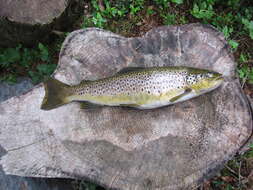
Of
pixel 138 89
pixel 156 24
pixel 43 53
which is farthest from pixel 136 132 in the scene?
pixel 156 24

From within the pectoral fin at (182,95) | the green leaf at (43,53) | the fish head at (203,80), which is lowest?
the green leaf at (43,53)

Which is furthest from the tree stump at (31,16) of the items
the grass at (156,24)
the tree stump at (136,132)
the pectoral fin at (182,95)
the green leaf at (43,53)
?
the pectoral fin at (182,95)

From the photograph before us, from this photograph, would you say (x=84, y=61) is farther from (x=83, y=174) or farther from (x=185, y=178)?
(x=185, y=178)

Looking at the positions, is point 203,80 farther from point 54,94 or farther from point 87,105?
point 54,94

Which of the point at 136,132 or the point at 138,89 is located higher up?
the point at 138,89

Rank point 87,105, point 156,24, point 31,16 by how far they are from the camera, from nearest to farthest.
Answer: point 87,105 → point 31,16 → point 156,24

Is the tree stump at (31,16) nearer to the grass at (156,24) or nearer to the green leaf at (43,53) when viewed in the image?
the green leaf at (43,53)
